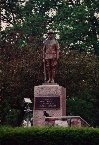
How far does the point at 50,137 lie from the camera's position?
635 inches

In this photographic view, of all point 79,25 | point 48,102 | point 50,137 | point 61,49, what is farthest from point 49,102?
point 79,25

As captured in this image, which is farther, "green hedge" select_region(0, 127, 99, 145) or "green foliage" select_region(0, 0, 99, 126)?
"green foliage" select_region(0, 0, 99, 126)

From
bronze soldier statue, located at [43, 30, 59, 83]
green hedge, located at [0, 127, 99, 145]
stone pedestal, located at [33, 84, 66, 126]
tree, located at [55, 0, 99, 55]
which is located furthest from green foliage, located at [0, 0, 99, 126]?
green hedge, located at [0, 127, 99, 145]

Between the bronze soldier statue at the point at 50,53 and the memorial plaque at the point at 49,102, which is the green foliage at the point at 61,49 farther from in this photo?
the memorial plaque at the point at 49,102

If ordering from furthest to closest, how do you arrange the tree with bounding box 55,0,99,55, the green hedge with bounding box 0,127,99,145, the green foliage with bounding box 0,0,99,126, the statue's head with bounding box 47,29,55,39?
the tree with bounding box 55,0,99,55 → the green foliage with bounding box 0,0,99,126 → the statue's head with bounding box 47,29,55,39 → the green hedge with bounding box 0,127,99,145

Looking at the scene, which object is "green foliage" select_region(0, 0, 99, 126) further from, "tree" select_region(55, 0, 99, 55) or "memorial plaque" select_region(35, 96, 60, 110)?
"memorial plaque" select_region(35, 96, 60, 110)

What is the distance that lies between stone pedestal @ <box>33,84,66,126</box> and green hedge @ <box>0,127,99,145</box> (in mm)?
6427

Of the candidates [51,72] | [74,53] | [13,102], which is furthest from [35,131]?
[74,53]

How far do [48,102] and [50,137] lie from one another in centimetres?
677

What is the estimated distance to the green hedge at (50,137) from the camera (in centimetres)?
1606

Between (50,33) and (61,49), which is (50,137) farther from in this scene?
(61,49)

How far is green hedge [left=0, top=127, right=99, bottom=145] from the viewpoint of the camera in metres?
16.1

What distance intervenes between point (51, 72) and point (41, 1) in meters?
25.1

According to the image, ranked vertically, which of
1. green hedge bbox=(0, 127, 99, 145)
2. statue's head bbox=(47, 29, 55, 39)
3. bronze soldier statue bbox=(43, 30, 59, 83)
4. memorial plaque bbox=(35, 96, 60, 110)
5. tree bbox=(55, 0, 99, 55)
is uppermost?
tree bbox=(55, 0, 99, 55)
